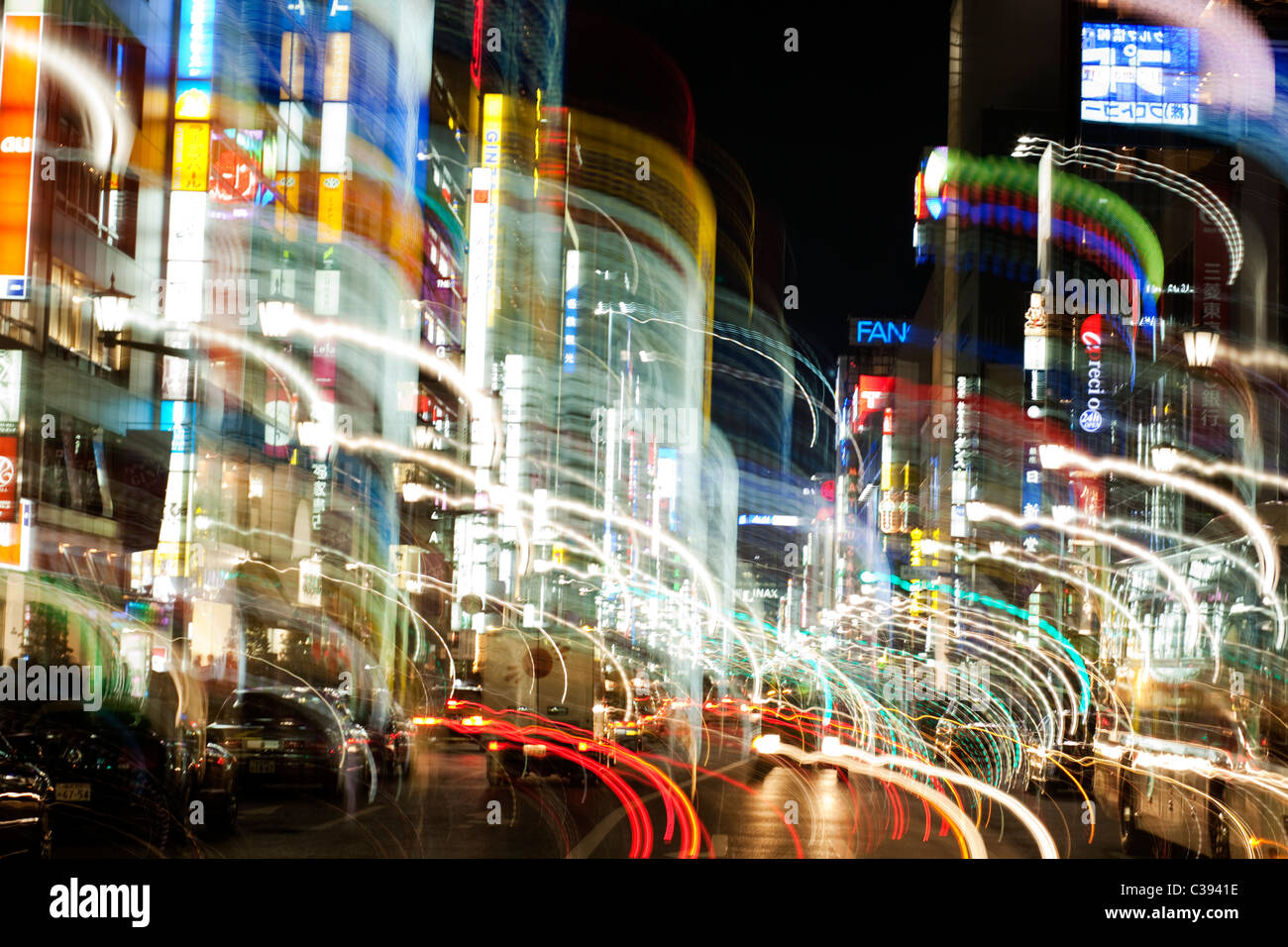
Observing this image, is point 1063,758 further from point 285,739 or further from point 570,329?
point 570,329

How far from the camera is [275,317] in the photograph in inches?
1378

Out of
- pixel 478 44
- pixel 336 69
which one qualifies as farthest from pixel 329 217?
pixel 478 44

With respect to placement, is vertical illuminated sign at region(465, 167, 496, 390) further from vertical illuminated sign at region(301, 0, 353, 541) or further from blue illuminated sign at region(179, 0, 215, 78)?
blue illuminated sign at region(179, 0, 215, 78)

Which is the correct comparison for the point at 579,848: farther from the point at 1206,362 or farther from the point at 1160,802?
the point at 1206,362

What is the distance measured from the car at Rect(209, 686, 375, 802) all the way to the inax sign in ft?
286

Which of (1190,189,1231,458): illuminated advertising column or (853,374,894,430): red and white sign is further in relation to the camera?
(853,374,894,430): red and white sign

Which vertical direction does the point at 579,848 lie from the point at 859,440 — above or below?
below

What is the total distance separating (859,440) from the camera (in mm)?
124562

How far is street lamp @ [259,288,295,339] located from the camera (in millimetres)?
34688

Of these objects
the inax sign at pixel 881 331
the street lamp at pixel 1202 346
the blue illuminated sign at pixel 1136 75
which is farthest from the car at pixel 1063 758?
the inax sign at pixel 881 331

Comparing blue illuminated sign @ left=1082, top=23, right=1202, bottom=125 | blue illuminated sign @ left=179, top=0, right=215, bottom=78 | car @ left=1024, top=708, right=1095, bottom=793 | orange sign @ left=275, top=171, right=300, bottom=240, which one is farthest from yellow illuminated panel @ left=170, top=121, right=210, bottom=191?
car @ left=1024, top=708, right=1095, bottom=793
